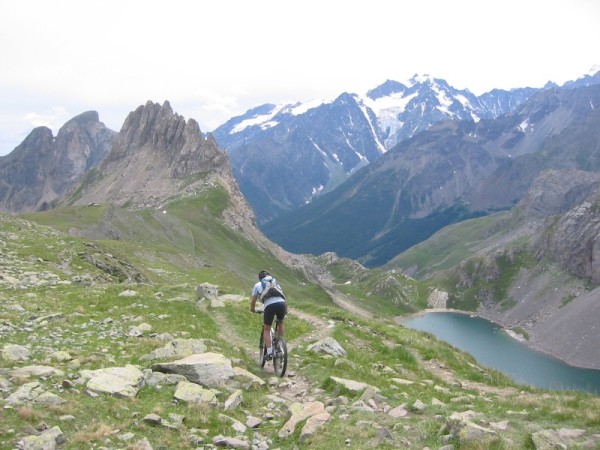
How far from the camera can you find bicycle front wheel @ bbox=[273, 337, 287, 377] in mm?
19609

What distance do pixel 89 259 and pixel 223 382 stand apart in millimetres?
34417

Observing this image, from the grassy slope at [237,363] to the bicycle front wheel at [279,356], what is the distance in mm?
776

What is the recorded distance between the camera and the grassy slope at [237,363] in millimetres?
12594

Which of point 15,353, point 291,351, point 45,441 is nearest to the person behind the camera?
point 45,441

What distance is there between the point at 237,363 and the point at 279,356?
1733 millimetres

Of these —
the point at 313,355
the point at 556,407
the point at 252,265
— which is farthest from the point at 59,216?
the point at 556,407

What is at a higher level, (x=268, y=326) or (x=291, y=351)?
(x=268, y=326)

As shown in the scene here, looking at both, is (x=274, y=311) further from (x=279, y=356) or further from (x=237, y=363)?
(x=237, y=363)

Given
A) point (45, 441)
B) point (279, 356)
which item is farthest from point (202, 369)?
point (45, 441)

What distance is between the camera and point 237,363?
19.5m

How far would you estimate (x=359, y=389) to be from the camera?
55.6 ft

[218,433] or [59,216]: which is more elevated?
[59,216]

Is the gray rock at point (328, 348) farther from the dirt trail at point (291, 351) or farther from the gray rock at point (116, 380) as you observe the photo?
the gray rock at point (116, 380)

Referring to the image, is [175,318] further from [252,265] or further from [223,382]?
[252,265]
